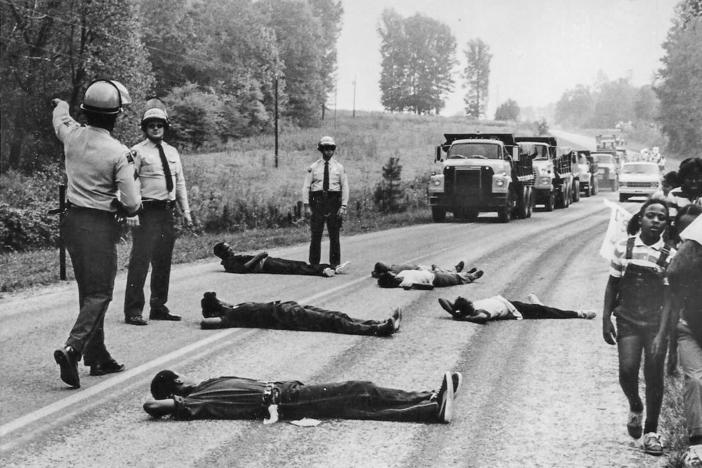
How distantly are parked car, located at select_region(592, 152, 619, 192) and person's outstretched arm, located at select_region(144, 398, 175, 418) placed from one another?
162 feet

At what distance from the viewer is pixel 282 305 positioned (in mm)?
8656

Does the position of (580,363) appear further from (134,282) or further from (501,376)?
(134,282)

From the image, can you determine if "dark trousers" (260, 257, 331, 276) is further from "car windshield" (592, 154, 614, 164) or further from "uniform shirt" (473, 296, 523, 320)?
"car windshield" (592, 154, 614, 164)

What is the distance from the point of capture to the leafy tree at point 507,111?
134 m

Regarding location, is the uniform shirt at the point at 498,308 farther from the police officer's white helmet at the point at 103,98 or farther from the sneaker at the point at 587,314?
the police officer's white helmet at the point at 103,98

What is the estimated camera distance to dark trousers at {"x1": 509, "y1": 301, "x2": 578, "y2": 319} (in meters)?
9.75

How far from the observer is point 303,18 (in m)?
96.4

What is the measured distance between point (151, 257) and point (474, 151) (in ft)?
63.4

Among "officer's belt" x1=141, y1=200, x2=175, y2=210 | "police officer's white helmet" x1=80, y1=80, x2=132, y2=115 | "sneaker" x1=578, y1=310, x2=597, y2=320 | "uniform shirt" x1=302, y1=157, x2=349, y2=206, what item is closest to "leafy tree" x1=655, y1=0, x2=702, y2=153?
"uniform shirt" x1=302, y1=157, x2=349, y2=206

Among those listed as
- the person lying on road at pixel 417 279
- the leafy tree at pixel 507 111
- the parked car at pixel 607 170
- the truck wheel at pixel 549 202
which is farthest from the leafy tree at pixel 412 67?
the person lying on road at pixel 417 279

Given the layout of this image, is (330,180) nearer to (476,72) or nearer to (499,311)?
(499,311)

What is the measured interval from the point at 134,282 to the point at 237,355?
212 centimetres

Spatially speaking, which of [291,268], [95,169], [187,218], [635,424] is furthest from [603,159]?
[635,424]

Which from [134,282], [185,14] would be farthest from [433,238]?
[185,14]
